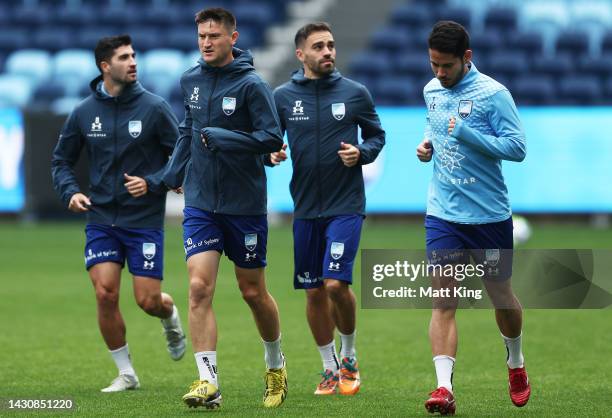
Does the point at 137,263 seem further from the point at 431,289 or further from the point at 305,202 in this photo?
the point at 431,289

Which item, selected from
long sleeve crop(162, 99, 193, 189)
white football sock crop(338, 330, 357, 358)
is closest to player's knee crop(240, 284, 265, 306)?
long sleeve crop(162, 99, 193, 189)

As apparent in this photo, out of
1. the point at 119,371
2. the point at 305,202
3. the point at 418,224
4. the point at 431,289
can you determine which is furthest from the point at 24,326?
the point at 418,224

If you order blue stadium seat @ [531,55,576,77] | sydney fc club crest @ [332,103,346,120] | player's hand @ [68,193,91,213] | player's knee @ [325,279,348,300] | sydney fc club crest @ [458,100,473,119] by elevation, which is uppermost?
sydney fc club crest @ [458,100,473,119]

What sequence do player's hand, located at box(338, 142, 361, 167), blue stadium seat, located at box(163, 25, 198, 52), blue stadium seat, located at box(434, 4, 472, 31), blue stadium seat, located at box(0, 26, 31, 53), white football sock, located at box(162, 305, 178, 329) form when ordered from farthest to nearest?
1. blue stadium seat, located at box(0, 26, 31, 53)
2. blue stadium seat, located at box(163, 25, 198, 52)
3. blue stadium seat, located at box(434, 4, 472, 31)
4. white football sock, located at box(162, 305, 178, 329)
5. player's hand, located at box(338, 142, 361, 167)

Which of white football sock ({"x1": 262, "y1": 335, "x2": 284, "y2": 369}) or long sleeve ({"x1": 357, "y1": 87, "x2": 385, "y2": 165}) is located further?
long sleeve ({"x1": 357, "y1": 87, "x2": 385, "y2": 165})

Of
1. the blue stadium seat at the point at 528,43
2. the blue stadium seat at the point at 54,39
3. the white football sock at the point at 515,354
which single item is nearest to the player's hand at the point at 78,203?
the white football sock at the point at 515,354

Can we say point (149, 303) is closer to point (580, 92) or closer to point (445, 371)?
point (445, 371)

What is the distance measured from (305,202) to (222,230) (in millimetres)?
970

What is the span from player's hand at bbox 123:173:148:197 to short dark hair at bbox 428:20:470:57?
2.51m

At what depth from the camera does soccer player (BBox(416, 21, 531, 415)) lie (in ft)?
25.3

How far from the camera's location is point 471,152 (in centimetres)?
790

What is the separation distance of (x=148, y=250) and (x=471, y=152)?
269 centimetres

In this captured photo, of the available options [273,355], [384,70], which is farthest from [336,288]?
[384,70]

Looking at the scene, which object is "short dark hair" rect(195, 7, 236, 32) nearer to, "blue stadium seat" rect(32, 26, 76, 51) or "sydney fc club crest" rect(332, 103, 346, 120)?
"sydney fc club crest" rect(332, 103, 346, 120)
